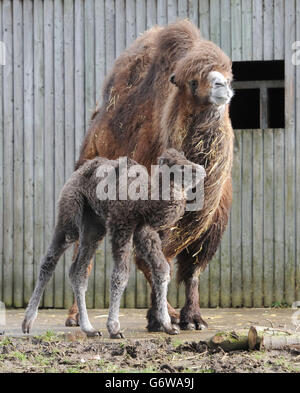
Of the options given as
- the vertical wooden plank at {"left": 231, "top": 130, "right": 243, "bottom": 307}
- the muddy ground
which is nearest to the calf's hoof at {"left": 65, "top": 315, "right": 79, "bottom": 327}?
the muddy ground

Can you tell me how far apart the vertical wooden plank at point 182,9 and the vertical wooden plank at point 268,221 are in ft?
5.63

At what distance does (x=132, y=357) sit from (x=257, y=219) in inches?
179

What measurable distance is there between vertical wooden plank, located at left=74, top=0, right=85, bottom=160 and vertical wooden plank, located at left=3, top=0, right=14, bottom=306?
835mm

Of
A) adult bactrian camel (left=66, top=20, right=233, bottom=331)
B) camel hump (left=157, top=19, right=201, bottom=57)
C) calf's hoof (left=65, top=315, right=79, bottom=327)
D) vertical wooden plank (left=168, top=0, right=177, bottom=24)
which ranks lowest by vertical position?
calf's hoof (left=65, top=315, right=79, bottom=327)

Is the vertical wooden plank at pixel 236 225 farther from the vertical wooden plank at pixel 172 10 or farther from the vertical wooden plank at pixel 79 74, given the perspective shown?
the vertical wooden plank at pixel 79 74

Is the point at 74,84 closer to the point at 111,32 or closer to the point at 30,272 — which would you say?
the point at 111,32

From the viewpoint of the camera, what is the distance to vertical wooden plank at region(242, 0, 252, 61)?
30.7 ft

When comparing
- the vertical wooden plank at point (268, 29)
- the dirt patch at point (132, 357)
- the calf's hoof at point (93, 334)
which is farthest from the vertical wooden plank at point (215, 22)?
the dirt patch at point (132, 357)

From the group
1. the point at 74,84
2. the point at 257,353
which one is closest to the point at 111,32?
the point at 74,84

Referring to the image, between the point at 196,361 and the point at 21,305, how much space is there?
5.06m

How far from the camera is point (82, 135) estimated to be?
9570 mm

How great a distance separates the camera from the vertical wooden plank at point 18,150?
9.66 meters

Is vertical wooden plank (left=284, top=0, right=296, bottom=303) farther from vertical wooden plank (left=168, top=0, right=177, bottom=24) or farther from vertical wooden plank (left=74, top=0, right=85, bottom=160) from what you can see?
vertical wooden plank (left=74, top=0, right=85, bottom=160)
